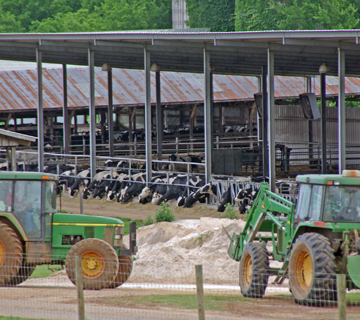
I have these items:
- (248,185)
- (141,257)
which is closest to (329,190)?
(141,257)

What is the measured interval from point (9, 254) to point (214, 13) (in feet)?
213

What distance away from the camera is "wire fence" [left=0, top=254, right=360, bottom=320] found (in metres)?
8.88

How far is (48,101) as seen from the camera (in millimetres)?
33375

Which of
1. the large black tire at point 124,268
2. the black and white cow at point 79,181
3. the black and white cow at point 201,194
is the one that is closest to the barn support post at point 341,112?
the black and white cow at point 201,194

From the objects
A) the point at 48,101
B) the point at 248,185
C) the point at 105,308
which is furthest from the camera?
the point at 48,101

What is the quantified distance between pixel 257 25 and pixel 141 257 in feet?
174

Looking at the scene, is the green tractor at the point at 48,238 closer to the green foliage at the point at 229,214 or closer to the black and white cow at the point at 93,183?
the green foliage at the point at 229,214

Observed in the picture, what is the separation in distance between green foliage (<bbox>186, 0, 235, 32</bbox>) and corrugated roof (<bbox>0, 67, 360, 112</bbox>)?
105 ft

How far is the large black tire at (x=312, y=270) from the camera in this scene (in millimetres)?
8914

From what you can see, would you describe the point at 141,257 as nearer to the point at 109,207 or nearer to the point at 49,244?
the point at 49,244

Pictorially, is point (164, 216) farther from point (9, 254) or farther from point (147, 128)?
point (9, 254)

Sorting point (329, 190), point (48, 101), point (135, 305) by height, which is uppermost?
point (48, 101)

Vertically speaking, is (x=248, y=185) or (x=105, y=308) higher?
(x=248, y=185)

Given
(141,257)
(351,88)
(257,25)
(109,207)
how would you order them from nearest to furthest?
(141,257) → (109,207) → (351,88) → (257,25)
